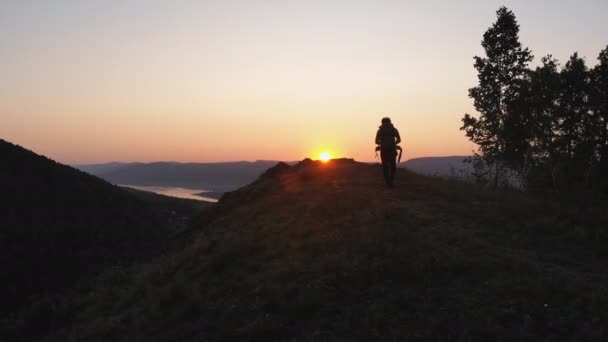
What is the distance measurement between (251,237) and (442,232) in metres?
5.93

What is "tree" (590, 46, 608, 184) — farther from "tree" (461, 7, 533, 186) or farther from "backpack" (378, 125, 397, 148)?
"backpack" (378, 125, 397, 148)

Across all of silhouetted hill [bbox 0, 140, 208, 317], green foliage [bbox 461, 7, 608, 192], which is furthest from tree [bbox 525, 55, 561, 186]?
silhouetted hill [bbox 0, 140, 208, 317]

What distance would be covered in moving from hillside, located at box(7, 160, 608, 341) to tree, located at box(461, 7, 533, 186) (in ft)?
75.3

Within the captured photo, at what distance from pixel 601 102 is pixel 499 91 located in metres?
7.58

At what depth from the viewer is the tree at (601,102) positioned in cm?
3052

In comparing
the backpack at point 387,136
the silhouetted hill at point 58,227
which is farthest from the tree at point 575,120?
the silhouetted hill at point 58,227

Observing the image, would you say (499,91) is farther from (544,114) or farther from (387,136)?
(387,136)

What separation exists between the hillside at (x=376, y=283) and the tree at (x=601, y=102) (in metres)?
21.8

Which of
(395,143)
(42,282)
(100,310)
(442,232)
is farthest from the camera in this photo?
(395,143)

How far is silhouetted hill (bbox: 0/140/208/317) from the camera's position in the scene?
16.0 meters

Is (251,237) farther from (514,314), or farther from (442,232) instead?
(514,314)

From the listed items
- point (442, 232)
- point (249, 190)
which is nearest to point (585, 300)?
point (442, 232)

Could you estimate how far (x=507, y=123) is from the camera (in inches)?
1351

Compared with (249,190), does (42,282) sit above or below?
below
